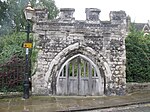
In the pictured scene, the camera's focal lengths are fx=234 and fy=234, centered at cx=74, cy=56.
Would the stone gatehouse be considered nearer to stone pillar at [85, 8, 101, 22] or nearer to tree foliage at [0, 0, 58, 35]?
stone pillar at [85, 8, 101, 22]

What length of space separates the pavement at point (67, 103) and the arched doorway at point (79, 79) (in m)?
0.44

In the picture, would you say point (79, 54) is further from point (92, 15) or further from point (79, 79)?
point (92, 15)

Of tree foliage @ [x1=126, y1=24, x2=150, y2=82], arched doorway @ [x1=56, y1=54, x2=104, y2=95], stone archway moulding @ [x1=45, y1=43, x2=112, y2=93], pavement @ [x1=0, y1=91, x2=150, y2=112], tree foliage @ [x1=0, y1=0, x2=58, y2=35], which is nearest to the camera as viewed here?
pavement @ [x1=0, y1=91, x2=150, y2=112]

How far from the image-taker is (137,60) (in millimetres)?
12430

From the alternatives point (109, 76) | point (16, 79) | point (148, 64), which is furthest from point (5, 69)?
point (148, 64)

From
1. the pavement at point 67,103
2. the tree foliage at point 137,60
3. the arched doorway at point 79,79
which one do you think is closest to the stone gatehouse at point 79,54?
the arched doorway at point 79,79

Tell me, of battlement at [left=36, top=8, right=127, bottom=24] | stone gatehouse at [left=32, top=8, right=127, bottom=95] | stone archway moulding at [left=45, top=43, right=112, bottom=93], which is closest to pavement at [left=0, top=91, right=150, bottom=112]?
stone gatehouse at [left=32, top=8, right=127, bottom=95]

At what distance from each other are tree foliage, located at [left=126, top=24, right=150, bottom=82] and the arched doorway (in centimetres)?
211

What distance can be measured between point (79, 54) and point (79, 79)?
1.18m

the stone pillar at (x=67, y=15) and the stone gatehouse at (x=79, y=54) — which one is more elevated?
the stone pillar at (x=67, y=15)

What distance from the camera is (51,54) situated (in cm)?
1082

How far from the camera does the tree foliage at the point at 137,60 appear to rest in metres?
12.4

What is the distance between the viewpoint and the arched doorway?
10.9 m

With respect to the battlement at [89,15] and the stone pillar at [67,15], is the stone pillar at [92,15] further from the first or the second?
the stone pillar at [67,15]
